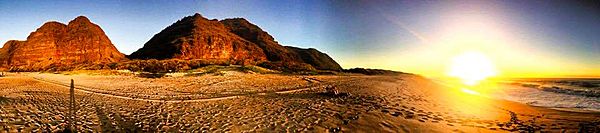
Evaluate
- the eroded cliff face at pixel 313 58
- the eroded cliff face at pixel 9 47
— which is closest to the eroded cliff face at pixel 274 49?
the eroded cliff face at pixel 313 58

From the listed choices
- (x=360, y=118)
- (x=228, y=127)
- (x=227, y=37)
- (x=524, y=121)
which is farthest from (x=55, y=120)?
(x=227, y=37)

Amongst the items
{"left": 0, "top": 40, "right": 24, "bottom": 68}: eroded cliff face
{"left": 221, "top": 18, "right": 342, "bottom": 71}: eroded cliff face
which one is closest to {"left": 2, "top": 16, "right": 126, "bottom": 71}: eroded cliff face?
{"left": 0, "top": 40, "right": 24, "bottom": 68}: eroded cliff face

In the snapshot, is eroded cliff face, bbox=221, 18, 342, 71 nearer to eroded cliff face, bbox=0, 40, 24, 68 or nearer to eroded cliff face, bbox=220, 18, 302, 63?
eroded cliff face, bbox=220, 18, 302, 63

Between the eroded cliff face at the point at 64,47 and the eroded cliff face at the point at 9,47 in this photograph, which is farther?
the eroded cliff face at the point at 9,47

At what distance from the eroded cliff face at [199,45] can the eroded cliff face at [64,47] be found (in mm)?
27861

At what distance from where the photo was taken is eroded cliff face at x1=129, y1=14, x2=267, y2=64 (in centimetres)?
10656

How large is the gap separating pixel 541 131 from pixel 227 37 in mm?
120987

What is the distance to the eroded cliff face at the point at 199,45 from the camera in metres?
107

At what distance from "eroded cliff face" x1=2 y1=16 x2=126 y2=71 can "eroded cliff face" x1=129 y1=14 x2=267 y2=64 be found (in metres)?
27.9

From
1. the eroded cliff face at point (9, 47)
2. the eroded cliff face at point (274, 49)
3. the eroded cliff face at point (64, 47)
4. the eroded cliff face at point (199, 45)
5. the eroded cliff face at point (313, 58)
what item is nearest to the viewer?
the eroded cliff face at point (199, 45)

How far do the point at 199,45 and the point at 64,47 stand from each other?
68.4m

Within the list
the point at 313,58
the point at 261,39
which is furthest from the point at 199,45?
the point at 313,58

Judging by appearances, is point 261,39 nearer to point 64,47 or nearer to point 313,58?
point 313,58

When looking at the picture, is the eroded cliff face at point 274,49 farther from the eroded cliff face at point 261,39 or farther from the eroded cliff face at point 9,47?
the eroded cliff face at point 9,47
